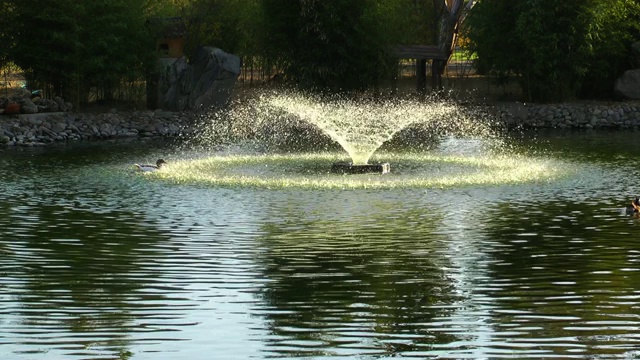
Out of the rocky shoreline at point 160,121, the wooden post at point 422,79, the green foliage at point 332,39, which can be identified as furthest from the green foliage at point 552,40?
the green foliage at point 332,39

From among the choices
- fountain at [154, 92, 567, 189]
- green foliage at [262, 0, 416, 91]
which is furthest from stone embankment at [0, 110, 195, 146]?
green foliage at [262, 0, 416, 91]

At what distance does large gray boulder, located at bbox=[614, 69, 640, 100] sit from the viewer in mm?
42250

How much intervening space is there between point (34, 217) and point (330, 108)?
22239 mm

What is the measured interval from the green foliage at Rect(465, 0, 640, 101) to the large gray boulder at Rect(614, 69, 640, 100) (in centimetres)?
60

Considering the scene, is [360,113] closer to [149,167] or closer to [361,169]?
[149,167]

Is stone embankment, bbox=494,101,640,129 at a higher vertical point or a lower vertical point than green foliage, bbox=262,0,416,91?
lower

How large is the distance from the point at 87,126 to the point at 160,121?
2365 millimetres

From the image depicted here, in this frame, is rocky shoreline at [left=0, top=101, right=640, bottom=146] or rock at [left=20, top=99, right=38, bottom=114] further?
rock at [left=20, top=99, right=38, bottom=114]

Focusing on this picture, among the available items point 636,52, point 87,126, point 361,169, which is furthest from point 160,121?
point 636,52

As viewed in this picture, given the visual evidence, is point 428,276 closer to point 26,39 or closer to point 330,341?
point 330,341

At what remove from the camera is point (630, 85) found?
42.4 m

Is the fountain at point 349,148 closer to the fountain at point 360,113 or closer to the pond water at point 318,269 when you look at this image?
the fountain at point 360,113

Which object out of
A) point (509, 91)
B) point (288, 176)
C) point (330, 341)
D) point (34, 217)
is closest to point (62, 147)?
point (288, 176)

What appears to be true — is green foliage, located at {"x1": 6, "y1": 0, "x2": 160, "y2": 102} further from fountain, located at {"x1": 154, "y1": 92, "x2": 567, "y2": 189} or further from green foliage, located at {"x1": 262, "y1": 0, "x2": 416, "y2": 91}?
green foliage, located at {"x1": 262, "y1": 0, "x2": 416, "y2": 91}
